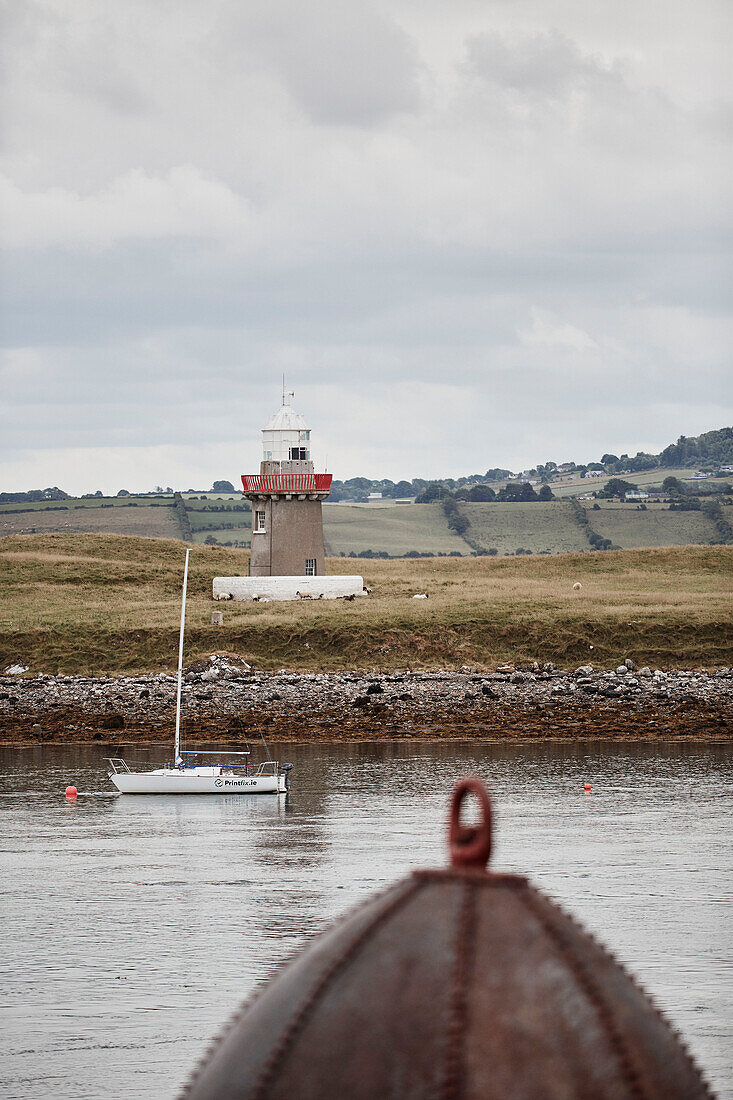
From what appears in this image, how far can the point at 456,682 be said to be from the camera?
46688mm

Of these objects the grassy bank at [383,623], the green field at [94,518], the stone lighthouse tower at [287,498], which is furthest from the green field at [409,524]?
the stone lighthouse tower at [287,498]

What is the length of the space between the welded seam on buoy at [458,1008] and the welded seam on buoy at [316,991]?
0.21m

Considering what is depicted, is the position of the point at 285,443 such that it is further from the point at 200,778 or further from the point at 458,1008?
the point at 458,1008

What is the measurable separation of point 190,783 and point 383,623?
1883 centimetres

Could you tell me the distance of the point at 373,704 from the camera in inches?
1752

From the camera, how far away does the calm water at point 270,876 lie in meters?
15.7

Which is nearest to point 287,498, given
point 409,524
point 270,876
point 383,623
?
point 383,623

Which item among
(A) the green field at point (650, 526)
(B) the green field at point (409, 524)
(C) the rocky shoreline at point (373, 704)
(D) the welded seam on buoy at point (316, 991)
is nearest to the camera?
(D) the welded seam on buoy at point (316, 991)

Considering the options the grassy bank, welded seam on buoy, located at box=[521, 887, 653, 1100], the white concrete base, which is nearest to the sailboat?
the grassy bank

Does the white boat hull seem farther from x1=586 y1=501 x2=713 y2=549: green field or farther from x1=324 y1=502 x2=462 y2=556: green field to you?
x1=586 y1=501 x2=713 y2=549: green field

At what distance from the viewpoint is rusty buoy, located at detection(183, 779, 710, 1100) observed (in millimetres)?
3451

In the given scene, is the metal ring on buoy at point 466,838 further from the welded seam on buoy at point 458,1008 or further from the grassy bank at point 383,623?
the grassy bank at point 383,623

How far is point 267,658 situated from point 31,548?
30.1 meters

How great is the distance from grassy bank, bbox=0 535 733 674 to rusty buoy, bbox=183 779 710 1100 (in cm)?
4524
